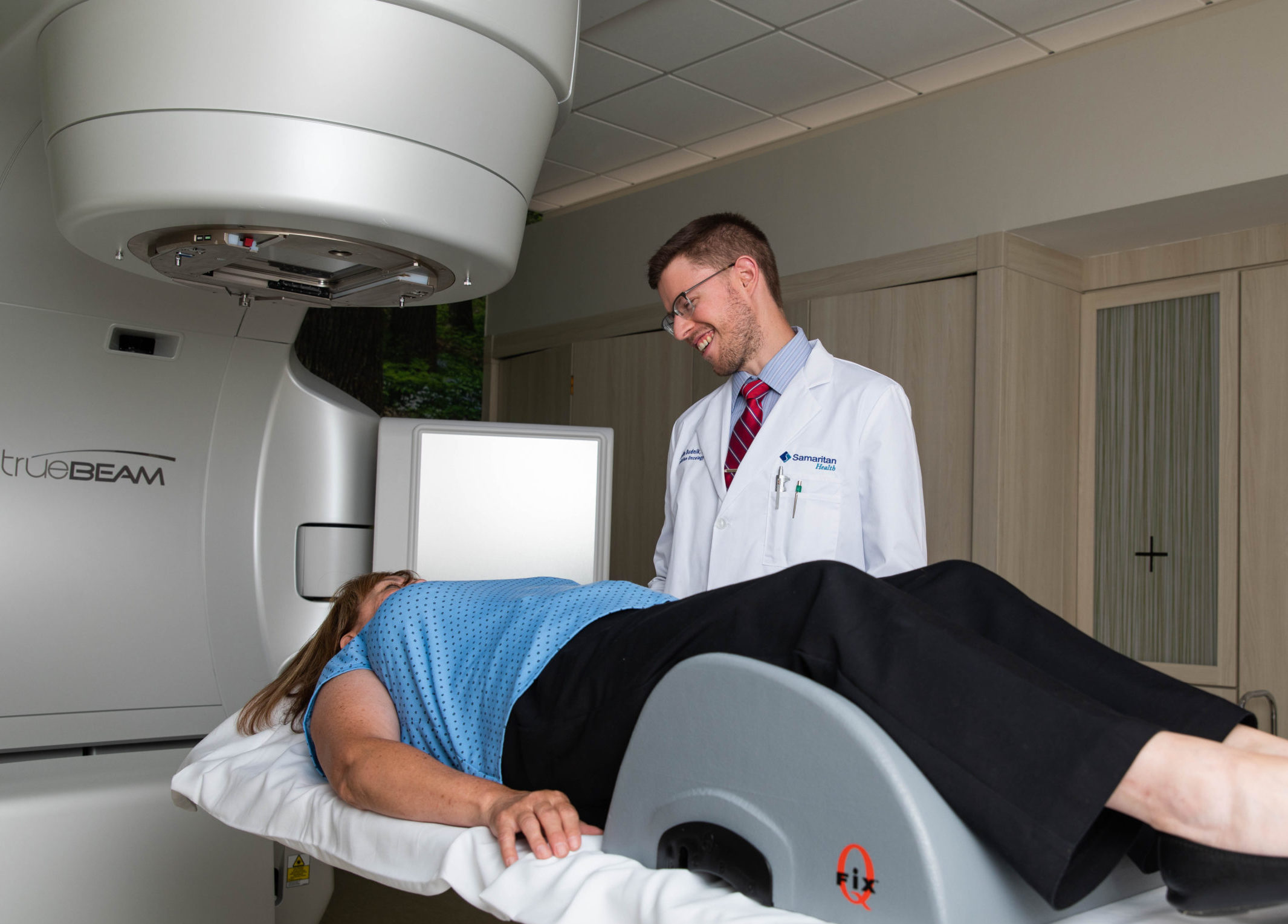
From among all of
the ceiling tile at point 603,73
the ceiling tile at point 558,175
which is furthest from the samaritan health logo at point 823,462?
the ceiling tile at point 558,175

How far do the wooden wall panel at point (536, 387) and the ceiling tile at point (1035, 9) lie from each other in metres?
2.17

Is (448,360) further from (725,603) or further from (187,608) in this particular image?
(725,603)

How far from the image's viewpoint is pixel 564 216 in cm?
441

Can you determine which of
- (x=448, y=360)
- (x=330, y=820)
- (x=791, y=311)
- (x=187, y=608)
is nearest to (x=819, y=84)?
(x=791, y=311)

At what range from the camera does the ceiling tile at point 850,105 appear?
3.30 metres

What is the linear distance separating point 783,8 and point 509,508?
1.58 meters

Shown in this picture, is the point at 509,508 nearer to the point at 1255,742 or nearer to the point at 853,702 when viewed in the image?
the point at 853,702

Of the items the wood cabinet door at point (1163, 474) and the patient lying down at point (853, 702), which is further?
the wood cabinet door at point (1163, 474)

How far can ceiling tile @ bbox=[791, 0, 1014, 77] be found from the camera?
279 cm

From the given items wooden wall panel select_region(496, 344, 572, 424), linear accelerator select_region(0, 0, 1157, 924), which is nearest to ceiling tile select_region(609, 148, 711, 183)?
wooden wall panel select_region(496, 344, 572, 424)

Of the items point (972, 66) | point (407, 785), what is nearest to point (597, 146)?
point (972, 66)

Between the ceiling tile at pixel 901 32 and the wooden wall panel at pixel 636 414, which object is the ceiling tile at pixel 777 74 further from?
the wooden wall panel at pixel 636 414

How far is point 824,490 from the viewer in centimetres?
180

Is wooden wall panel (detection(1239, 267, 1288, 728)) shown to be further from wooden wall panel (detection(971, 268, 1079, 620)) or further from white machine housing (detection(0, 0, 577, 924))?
white machine housing (detection(0, 0, 577, 924))
